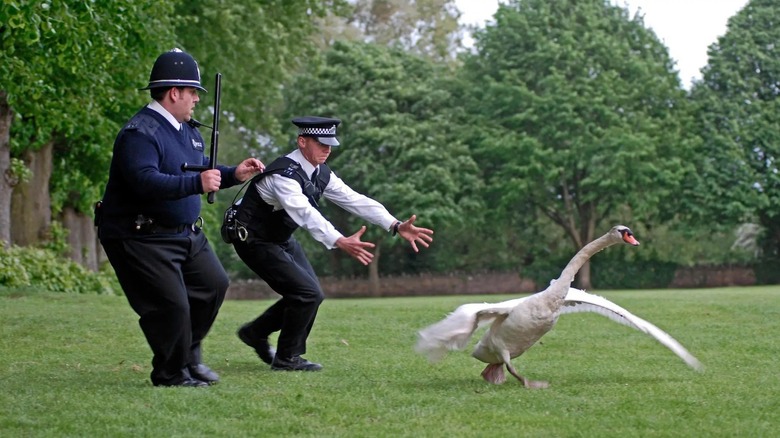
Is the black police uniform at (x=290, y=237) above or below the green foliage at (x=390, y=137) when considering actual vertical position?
below

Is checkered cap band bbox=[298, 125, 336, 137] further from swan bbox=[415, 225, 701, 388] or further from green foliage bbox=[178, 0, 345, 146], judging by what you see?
green foliage bbox=[178, 0, 345, 146]

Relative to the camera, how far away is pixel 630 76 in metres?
59.4

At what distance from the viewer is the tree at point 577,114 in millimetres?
57469

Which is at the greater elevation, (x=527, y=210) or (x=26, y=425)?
(x=527, y=210)

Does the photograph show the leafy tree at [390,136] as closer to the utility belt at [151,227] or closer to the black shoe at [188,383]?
the black shoe at [188,383]

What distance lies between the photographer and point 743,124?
193 feet

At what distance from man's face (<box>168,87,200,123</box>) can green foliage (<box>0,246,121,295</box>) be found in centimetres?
1505

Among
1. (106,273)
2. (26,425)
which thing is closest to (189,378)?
(26,425)

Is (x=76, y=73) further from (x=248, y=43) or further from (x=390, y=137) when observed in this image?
(x=390, y=137)

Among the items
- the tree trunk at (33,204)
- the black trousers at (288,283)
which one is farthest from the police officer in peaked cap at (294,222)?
the tree trunk at (33,204)

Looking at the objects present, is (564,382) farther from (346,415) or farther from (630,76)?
(630,76)

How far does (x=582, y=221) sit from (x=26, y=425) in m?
54.7

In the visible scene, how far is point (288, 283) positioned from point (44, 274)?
16094mm

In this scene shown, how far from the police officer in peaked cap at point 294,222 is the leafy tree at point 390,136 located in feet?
150
